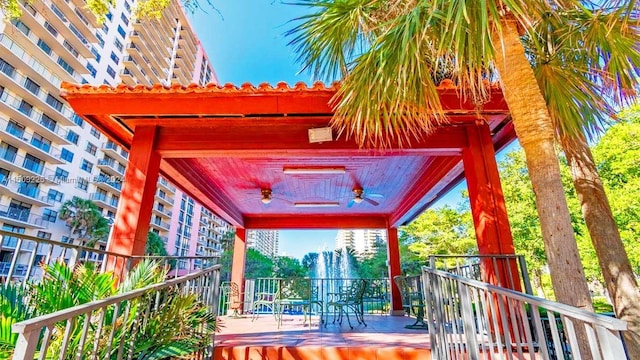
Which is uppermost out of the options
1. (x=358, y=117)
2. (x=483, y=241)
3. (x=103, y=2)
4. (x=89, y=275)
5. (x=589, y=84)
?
(x=103, y=2)

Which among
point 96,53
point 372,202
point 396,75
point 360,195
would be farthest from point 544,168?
point 96,53

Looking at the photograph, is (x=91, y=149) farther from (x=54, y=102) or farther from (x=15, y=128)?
(x=15, y=128)

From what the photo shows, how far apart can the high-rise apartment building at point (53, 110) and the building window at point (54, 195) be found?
0.08 metres

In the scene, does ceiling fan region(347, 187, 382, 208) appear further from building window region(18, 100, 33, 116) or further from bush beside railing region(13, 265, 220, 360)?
building window region(18, 100, 33, 116)

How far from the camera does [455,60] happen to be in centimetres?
197

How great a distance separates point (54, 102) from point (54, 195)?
7042mm

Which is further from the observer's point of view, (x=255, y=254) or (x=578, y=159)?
(x=255, y=254)

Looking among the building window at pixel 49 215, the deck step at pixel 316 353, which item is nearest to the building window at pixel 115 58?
the building window at pixel 49 215

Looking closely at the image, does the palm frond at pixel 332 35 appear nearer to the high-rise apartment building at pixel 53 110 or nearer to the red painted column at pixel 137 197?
the red painted column at pixel 137 197

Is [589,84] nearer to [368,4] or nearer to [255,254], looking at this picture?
[368,4]

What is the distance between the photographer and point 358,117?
219 centimetres

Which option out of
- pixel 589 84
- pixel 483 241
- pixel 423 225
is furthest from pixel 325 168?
pixel 423 225

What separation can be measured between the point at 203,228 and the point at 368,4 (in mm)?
50599

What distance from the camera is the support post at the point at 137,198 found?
10.0ft
